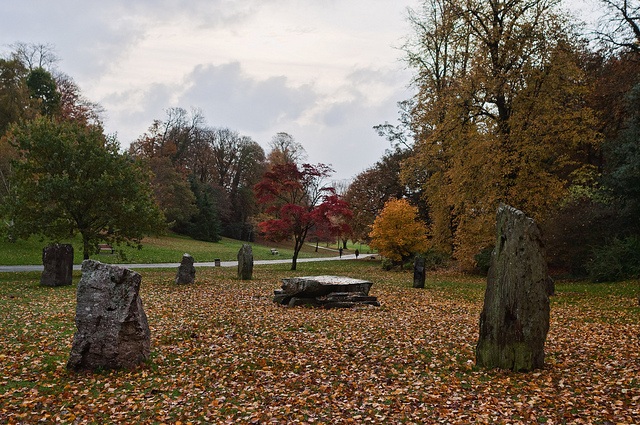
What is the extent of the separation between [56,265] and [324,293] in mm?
10599

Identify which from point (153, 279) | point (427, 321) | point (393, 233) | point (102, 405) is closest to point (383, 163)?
point (393, 233)

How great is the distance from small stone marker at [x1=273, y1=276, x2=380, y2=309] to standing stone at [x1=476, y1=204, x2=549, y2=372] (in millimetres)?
6518

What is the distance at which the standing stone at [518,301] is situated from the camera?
6.88 meters

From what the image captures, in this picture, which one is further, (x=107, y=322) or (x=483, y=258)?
(x=483, y=258)

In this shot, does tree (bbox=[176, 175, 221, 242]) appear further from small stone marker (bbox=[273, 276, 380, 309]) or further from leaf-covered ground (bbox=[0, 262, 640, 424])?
leaf-covered ground (bbox=[0, 262, 640, 424])

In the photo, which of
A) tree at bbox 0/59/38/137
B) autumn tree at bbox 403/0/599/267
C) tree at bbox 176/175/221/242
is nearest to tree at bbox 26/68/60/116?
tree at bbox 0/59/38/137

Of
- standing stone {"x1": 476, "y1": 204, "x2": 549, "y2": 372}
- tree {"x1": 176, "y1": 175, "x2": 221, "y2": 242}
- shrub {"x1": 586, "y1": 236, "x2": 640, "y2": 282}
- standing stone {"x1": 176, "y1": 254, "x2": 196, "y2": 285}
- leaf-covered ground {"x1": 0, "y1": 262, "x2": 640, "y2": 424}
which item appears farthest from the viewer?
tree {"x1": 176, "y1": 175, "x2": 221, "y2": 242}

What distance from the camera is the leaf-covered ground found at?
554 centimetres

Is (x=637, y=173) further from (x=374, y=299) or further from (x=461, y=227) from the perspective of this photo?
(x=374, y=299)

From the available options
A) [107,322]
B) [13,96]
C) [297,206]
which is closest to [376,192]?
[297,206]

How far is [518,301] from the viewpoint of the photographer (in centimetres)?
689

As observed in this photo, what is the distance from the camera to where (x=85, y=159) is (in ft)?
63.8

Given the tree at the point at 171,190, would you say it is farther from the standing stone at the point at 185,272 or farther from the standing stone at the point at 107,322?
the standing stone at the point at 107,322

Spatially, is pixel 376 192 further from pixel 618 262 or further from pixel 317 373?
pixel 317 373
